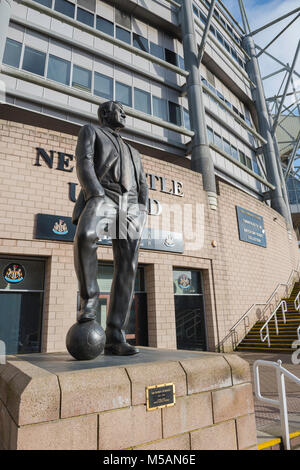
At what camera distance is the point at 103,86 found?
12.1 meters

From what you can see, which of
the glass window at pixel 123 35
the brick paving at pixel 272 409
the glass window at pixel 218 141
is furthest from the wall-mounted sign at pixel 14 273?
the glass window at pixel 218 141

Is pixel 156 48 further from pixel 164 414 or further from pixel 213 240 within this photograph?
pixel 164 414

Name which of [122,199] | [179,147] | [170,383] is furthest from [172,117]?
[170,383]

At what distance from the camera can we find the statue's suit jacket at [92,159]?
281 cm

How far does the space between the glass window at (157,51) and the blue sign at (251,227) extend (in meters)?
8.36

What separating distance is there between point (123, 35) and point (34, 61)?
5.11 m

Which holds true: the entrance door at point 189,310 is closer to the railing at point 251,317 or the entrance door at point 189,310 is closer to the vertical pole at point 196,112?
the railing at point 251,317

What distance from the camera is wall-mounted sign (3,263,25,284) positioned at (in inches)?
306

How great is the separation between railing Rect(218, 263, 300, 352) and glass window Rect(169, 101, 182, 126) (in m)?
9.20

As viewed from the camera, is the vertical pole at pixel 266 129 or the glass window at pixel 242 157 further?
the vertical pole at pixel 266 129

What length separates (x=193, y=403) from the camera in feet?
7.43

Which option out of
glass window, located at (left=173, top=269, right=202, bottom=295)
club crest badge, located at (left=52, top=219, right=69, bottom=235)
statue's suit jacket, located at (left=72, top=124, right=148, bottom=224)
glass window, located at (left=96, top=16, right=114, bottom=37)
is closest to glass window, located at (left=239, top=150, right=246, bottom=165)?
glass window, located at (left=96, top=16, right=114, bottom=37)

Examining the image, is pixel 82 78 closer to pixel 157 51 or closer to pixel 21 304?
pixel 157 51

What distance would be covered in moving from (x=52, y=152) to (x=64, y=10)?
742 centimetres
